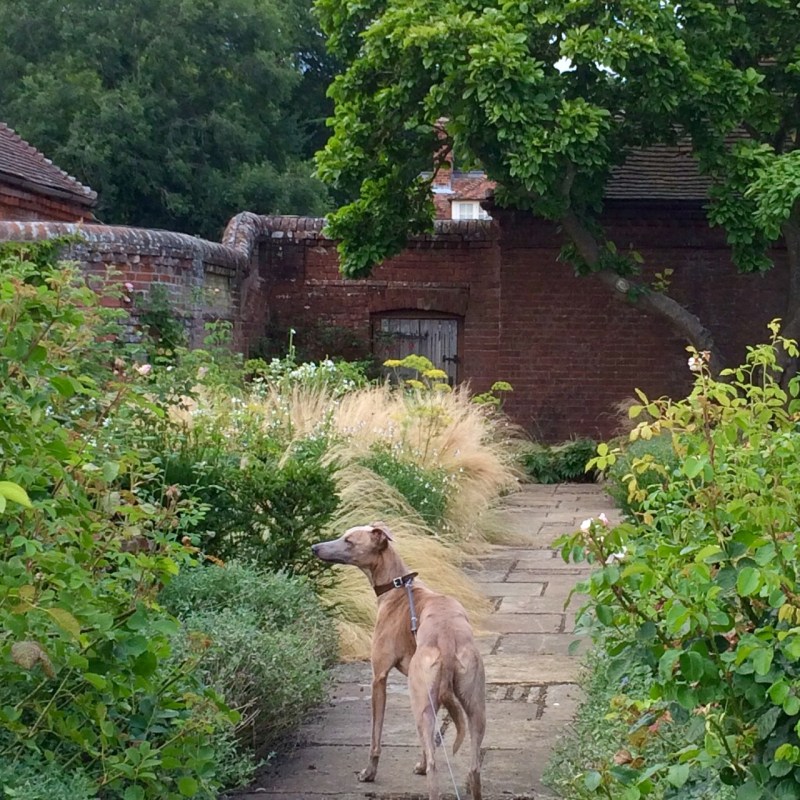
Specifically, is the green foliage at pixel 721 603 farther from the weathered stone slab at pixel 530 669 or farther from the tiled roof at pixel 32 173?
the tiled roof at pixel 32 173

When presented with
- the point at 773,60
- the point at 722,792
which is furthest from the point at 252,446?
the point at 773,60

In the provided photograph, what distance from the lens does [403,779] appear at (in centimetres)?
450

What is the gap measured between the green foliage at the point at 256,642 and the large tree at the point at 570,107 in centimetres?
783

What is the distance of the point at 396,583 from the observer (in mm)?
4727

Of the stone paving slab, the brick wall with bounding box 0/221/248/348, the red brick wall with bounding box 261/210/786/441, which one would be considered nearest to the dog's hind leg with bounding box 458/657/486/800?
the stone paving slab

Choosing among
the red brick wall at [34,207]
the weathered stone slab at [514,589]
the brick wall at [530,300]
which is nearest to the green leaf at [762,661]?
the weathered stone slab at [514,589]

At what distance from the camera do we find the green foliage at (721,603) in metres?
2.79

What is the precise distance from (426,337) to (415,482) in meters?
8.81

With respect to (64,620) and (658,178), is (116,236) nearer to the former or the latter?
(658,178)

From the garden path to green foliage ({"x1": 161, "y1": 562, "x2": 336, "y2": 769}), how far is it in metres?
0.17

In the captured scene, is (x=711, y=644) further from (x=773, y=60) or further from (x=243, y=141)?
(x=243, y=141)

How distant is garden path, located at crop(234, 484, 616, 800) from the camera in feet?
14.5

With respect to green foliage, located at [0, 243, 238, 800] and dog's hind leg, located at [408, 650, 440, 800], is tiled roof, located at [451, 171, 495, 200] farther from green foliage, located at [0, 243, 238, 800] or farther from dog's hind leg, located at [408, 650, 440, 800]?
green foliage, located at [0, 243, 238, 800]

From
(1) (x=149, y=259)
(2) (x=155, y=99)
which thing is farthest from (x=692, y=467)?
(2) (x=155, y=99)
